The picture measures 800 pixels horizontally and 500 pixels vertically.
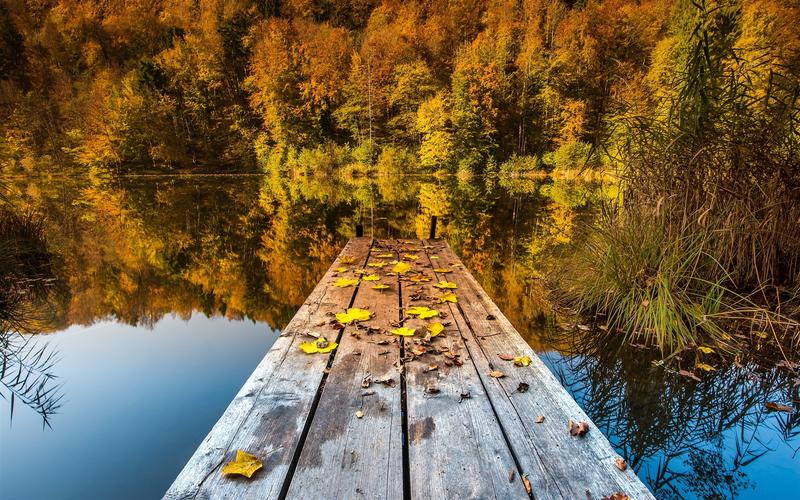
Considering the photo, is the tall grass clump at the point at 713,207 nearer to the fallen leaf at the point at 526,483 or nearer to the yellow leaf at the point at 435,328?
the yellow leaf at the point at 435,328

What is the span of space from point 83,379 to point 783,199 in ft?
19.0

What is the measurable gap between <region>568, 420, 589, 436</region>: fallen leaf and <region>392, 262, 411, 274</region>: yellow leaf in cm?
248

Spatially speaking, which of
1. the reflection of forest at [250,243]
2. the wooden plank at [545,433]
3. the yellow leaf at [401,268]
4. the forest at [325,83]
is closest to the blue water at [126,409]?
the reflection of forest at [250,243]

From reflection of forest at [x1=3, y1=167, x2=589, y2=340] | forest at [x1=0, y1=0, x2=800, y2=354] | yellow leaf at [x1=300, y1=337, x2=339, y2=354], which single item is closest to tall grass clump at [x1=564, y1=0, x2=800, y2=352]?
reflection of forest at [x1=3, y1=167, x2=589, y2=340]

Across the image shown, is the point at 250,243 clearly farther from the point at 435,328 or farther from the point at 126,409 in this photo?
the point at 435,328

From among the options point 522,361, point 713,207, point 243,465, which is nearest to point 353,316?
point 522,361

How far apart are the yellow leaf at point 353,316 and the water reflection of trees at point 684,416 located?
4.81 ft

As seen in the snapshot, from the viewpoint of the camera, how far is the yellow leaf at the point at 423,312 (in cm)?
267

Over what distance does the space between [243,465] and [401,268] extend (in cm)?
276

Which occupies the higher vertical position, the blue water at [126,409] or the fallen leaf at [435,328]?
the fallen leaf at [435,328]

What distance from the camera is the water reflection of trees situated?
2.05 m

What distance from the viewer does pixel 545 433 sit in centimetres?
149

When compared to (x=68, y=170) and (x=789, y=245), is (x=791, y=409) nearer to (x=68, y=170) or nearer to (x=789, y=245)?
(x=789, y=245)

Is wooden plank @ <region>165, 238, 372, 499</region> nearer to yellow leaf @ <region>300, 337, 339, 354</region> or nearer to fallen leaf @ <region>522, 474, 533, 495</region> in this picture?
yellow leaf @ <region>300, 337, 339, 354</region>
